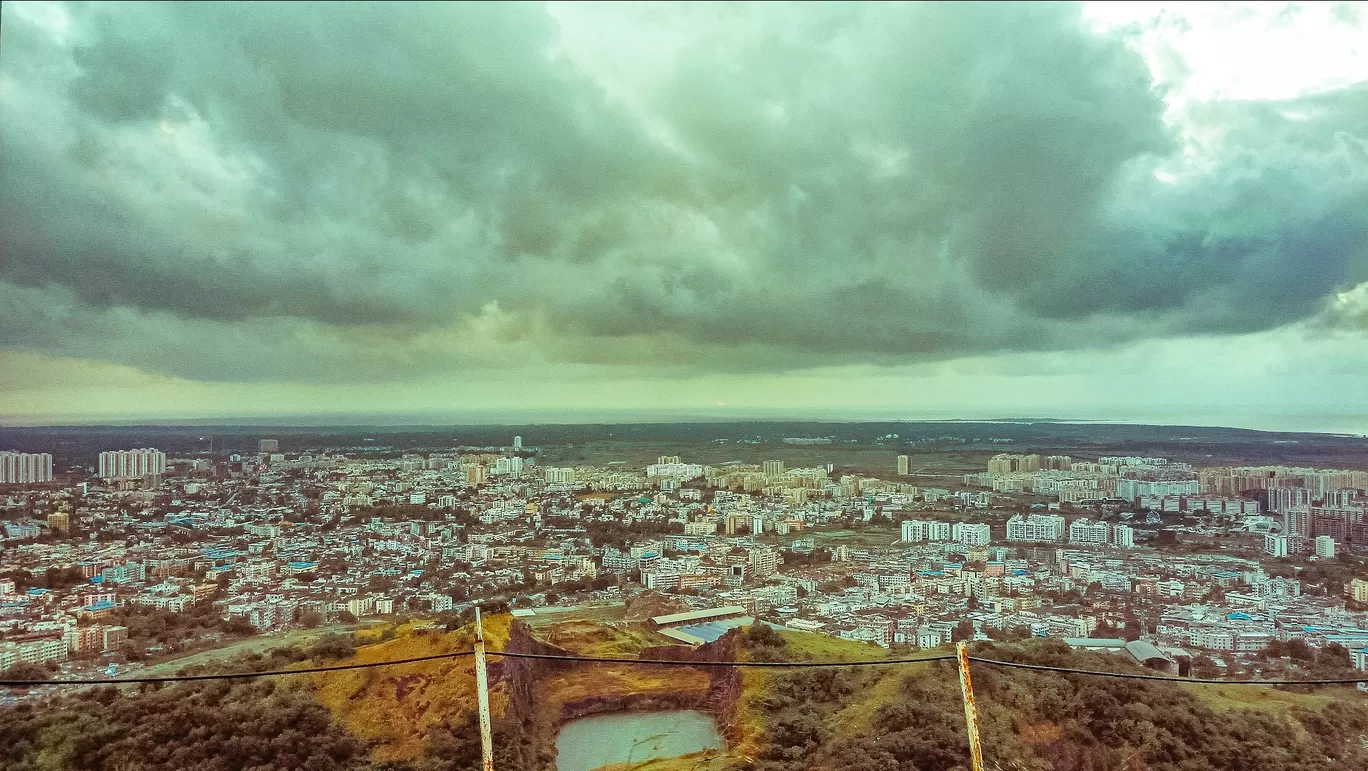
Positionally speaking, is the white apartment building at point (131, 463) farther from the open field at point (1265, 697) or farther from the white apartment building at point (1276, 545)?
the white apartment building at point (1276, 545)

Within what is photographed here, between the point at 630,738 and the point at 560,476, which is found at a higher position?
the point at 560,476

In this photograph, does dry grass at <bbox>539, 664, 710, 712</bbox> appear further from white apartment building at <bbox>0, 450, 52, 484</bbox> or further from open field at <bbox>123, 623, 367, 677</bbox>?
white apartment building at <bbox>0, 450, 52, 484</bbox>

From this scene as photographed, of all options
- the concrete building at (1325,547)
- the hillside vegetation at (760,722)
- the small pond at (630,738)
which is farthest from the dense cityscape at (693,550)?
the hillside vegetation at (760,722)

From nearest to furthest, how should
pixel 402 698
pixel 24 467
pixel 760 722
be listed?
pixel 402 698, pixel 760 722, pixel 24 467

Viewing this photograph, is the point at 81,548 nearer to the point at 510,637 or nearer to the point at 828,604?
the point at 510,637

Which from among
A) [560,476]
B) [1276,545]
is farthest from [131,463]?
[1276,545]

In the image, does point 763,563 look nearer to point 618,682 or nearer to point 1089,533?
point 618,682

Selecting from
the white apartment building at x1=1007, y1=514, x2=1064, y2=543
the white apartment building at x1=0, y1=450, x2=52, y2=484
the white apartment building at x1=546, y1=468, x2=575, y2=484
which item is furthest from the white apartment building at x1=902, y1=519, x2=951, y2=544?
the white apartment building at x1=0, y1=450, x2=52, y2=484
